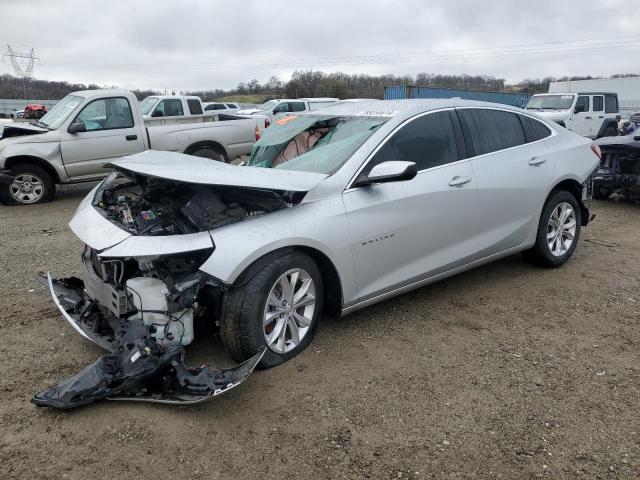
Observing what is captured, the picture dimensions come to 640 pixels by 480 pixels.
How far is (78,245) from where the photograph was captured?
20.7ft

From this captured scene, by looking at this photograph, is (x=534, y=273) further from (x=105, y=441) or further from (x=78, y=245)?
(x=78, y=245)

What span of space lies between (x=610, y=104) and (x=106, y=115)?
16530mm

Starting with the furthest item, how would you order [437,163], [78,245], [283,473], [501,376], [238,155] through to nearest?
[238,155] → [78,245] → [437,163] → [501,376] → [283,473]

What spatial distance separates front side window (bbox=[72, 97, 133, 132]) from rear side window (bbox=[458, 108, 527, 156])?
6.66 meters

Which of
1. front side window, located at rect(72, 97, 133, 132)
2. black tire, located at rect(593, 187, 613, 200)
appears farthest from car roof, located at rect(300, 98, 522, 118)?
front side window, located at rect(72, 97, 133, 132)

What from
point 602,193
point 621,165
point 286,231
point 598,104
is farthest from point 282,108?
point 286,231

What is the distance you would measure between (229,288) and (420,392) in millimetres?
1306

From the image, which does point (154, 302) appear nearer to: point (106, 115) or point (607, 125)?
point (106, 115)

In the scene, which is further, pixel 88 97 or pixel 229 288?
A: pixel 88 97

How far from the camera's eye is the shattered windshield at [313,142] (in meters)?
3.86

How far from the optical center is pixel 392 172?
3.52 meters

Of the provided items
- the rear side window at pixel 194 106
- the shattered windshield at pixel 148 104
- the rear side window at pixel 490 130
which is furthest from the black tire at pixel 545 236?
the shattered windshield at pixel 148 104

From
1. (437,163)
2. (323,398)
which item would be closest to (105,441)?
(323,398)

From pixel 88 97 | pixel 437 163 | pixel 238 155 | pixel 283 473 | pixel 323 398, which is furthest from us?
pixel 238 155
